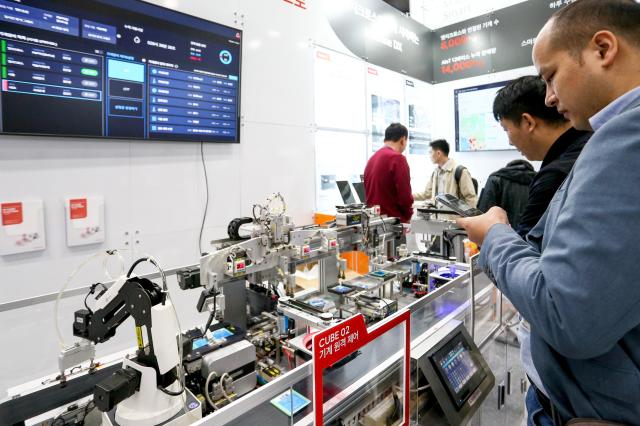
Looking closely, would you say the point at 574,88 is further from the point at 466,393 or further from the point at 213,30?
the point at 213,30

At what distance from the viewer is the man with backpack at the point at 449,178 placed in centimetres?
444

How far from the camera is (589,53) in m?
0.73

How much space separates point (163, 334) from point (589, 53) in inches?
47.2

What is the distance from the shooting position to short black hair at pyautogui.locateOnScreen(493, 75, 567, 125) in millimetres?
1381

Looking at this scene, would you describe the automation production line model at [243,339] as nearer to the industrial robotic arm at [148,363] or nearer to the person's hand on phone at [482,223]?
the industrial robotic arm at [148,363]

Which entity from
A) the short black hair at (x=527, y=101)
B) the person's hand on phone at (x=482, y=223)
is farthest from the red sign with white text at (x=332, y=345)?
the short black hair at (x=527, y=101)

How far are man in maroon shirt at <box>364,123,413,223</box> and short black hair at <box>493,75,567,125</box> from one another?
204 cm

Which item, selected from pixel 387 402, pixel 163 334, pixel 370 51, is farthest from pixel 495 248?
pixel 370 51

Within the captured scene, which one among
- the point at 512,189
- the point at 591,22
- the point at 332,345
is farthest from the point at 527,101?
the point at 332,345

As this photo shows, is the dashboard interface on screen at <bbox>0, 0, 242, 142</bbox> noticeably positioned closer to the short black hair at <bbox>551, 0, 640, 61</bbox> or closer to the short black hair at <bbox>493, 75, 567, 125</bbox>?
the short black hair at <bbox>493, 75, 567, 125</bbox>

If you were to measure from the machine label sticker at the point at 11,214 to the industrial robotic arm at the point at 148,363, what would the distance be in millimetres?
1587

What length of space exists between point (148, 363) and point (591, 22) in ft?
4.31

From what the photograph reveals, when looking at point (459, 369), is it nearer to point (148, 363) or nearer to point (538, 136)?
point (538, 136)

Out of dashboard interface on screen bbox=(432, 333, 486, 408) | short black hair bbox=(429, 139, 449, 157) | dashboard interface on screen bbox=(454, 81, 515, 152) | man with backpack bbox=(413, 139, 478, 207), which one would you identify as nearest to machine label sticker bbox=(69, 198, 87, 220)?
dashboard interface on screen bbox=(432, 333, 486, 408)
